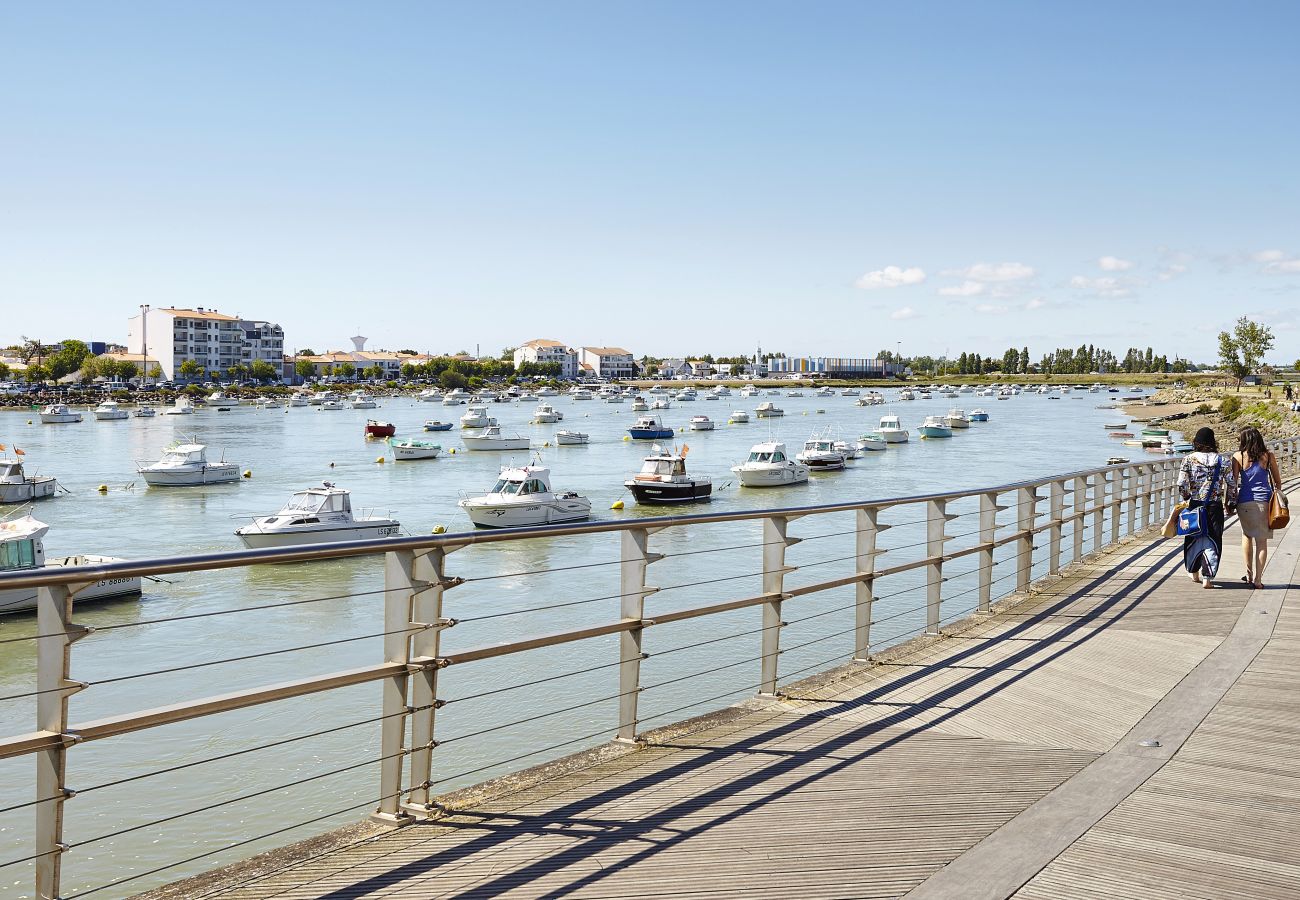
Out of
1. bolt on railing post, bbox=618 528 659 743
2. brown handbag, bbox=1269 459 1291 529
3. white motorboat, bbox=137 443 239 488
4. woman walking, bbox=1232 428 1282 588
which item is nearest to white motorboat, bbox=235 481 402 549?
white motorboat, bbox=137 443 239 488

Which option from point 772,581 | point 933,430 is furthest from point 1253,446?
point 933,430

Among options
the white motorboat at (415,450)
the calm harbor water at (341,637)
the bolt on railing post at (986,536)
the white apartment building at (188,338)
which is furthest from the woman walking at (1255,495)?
the white apartment building at (188,338)

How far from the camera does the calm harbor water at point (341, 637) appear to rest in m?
12.7

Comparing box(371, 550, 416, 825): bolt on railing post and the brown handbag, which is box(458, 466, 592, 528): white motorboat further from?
box(371, 550, 416, 825): bolt on railing post

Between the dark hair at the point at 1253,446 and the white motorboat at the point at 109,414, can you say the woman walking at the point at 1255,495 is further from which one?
the white motorboat at the point at 109,414

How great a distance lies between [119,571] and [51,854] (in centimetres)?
99

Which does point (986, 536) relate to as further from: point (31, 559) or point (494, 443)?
point (494, 443)

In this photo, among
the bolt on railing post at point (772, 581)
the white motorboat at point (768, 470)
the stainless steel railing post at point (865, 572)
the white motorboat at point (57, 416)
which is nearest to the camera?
the bolt on railing post at point (772, 581)

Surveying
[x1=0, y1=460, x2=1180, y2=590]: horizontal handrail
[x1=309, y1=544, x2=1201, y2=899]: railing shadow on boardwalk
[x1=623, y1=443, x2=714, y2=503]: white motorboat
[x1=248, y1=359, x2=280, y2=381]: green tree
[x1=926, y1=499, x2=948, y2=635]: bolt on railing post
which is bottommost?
[x1=623, y1=443, x2=714, y2=503]: white motorboat

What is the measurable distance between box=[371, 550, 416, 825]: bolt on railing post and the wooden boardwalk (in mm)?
159

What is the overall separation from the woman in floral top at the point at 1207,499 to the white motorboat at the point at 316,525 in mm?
28763

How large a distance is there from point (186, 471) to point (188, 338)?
140 m

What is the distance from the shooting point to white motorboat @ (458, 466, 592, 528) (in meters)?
43.2

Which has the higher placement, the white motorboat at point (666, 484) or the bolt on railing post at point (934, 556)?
the bolt on railing post at point (934, 556)
